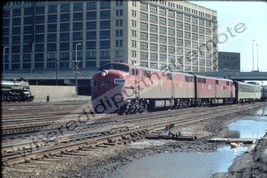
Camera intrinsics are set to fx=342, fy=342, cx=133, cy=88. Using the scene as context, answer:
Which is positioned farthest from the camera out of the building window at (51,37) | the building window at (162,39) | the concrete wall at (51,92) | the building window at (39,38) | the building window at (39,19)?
the building window at (39,38)

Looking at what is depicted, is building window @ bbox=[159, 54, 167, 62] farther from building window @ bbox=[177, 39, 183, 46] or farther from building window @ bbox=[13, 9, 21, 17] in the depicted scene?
building window @ bbox=[13, 9, 21, 17]

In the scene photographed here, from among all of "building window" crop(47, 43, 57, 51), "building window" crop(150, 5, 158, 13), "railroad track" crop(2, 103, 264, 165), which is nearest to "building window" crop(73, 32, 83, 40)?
"building window" crop(47, 43, 57, 51)

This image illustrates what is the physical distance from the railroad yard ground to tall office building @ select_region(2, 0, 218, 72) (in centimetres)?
8026

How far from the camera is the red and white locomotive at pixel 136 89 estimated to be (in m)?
24.3

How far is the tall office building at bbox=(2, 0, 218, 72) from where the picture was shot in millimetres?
97312

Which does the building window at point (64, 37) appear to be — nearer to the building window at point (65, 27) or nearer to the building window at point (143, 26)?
the building window at point (65, 27)

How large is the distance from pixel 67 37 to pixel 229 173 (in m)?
104

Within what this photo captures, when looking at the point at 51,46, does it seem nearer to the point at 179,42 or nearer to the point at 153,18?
the point at 153,18

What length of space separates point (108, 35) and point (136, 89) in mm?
77693

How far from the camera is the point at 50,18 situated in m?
108

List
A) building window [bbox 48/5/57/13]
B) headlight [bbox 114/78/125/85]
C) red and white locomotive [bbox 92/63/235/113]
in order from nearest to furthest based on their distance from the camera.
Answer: headlight [bbox 114/78/125/85] → red and white locomotive [bbox 92/63/235/113] → building window [bbox 48/5/57/13]

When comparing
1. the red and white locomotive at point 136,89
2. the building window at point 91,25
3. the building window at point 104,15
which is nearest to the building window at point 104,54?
the building window at point 91,25

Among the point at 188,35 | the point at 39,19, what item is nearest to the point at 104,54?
the point at 39,19

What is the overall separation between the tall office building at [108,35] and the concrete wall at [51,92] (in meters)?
29.3
